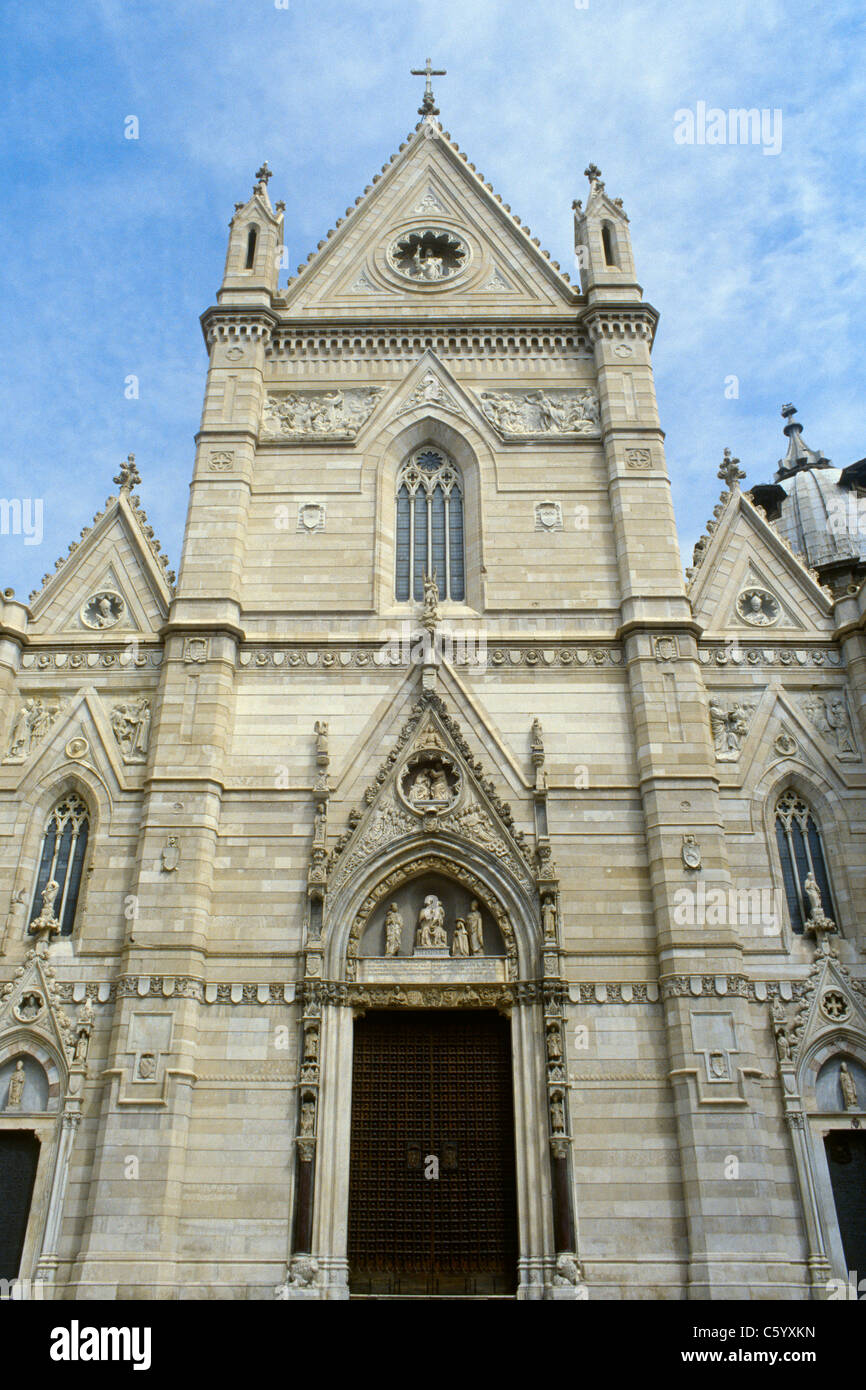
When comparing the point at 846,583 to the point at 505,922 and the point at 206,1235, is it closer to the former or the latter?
the point at 505,922

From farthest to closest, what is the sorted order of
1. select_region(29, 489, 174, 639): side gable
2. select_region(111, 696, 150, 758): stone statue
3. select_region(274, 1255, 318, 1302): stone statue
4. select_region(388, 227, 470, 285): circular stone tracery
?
1. select_region(388, 227, 470, 285): circular stone tracery
2. select_region(29, 489, 174, 639): side gable
3. select_region(111, 696, 150, 758): stone statue
4. select_region(274, 1255, 318, 1302): stone statue

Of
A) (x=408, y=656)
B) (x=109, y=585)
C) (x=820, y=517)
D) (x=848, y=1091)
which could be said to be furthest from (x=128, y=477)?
(x=820, y=517)

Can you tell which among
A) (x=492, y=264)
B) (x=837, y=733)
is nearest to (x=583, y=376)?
(x=492, y=264)

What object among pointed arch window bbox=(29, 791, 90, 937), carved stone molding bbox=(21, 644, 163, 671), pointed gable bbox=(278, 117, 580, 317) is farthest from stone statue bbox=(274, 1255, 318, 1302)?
pointed gable bbox=(278, 117, 580, 317)

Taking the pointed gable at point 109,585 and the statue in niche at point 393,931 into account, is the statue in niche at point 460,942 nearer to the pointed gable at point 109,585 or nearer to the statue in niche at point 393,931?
the statue in niche at point 393,931

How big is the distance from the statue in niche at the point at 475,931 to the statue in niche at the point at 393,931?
1.06 m

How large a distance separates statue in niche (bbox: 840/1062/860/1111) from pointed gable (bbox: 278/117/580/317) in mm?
15435

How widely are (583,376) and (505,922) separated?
37.0 ft

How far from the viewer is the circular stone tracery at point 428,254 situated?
2225 cm

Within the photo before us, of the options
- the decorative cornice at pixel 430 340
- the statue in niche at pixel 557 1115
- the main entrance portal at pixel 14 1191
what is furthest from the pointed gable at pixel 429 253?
the main entrance portal at pixel 14 1191

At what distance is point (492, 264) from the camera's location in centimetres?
2227

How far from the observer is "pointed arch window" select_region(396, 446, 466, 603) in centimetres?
1922

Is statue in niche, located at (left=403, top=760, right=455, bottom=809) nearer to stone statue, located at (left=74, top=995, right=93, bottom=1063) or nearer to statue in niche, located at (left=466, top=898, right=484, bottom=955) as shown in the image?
statue in niche, located at (left=466, top=898, right=484, bottom=955)
